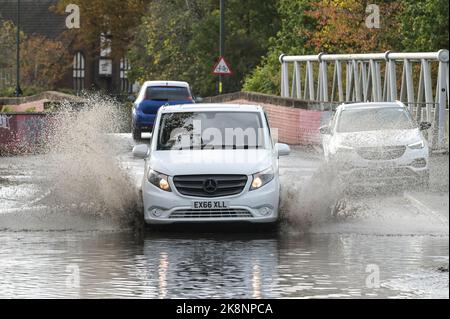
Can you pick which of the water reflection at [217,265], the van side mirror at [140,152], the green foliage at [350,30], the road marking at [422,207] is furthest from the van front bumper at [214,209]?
the green foliage at [350,30]

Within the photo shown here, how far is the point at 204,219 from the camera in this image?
18172 mm

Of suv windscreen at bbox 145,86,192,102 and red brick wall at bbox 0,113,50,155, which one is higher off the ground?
suv windscreen at bbox 145,86,192,102

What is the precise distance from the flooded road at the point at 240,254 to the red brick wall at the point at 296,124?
58.9 ft

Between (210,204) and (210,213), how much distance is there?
10 cm

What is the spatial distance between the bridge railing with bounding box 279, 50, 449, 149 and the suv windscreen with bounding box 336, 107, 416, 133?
8218 millimetres

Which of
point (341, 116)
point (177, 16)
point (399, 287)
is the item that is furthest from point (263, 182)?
point (177, 16)

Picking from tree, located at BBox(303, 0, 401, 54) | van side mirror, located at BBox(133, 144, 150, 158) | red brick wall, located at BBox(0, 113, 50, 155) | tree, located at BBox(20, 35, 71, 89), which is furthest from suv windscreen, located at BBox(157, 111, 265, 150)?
tree, located at BBox(20, 35, 71, 89)

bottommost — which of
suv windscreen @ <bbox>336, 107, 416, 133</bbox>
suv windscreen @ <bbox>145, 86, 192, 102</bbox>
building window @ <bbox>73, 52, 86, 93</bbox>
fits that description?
building window @ <bbox>73, 52, 86, 93</bbox>

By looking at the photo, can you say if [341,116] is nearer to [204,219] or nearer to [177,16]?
[204,219]

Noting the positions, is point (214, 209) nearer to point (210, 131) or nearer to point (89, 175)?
point (210, 131)

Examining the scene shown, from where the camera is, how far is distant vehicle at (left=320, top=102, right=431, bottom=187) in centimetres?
2456

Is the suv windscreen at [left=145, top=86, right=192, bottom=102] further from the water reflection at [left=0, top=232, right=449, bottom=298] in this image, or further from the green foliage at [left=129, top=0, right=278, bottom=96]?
the green foliage at [left=129, top=0, right=278, bottom=96]

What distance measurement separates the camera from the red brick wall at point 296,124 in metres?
41.5

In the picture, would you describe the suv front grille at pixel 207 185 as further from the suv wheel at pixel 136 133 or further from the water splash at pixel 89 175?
the suv wheel at pixel 136 133
